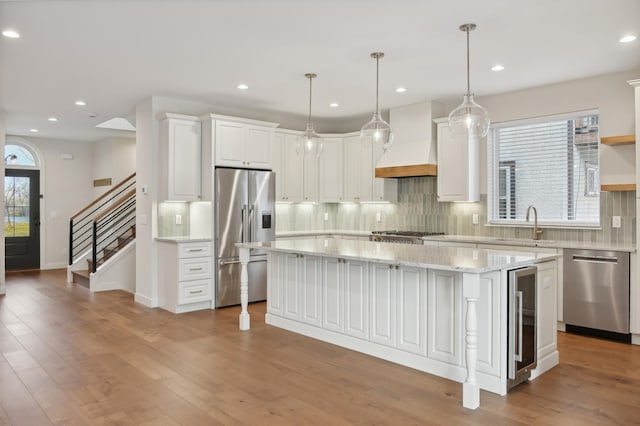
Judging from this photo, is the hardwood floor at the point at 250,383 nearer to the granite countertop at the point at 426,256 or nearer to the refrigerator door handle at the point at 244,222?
the granite countertop at the point at 426,256

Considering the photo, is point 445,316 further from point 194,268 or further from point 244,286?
point 194,268

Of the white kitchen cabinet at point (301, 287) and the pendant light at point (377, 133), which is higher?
the pendant light at point (377, 133)

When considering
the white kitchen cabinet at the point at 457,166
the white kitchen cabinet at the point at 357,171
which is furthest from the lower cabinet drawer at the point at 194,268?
the white kitchen cabinet at the point at 457,166

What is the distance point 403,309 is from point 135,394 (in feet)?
6.84

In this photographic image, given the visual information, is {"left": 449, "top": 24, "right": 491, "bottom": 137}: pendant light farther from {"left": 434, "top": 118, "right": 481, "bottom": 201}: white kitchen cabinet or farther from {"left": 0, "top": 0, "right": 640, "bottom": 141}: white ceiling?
{"left": 434, "top": 118, "right": 481, "bottom": 201}: white kitchen cabinet

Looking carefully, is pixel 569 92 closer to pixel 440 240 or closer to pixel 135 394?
pixel 440 240

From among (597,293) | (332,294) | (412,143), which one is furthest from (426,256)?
(412,143)

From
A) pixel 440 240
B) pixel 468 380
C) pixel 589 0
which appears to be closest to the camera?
pixel 468 380

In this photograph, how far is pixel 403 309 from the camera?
12.4 feet

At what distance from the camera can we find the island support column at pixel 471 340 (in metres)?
2.98

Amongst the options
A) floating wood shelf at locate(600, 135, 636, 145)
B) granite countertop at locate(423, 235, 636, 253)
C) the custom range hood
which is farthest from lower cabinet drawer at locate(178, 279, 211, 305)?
floating wood shelf at locate(600, 135, 636, 145)

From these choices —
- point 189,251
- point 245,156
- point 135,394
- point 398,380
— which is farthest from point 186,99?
point 398,380

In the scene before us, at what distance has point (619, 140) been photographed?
184 inches

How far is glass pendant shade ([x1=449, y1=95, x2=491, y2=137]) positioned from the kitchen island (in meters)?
0.96
